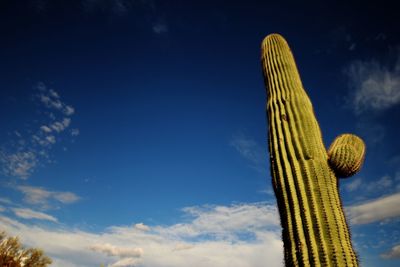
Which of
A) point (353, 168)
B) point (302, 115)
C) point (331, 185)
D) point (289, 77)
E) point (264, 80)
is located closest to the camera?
point (331, 185)

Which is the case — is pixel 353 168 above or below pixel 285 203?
above

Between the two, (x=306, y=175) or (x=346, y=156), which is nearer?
(x=306, y=175)

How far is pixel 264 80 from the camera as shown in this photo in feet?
20.2

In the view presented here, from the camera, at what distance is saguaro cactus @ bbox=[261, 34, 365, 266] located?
3.69m

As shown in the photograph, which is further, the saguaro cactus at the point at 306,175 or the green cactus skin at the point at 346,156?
the green cactus skin at the point at 346,156

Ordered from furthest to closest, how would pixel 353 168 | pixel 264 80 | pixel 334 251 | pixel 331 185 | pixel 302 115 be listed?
pixel 264 80
pixel 302 115
pixel 353 168
pixel 331 185
pixel 334 251

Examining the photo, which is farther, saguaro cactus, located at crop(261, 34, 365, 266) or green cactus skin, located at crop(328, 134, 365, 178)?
green cactus skin, located at crop(328, 134, 365, 178)

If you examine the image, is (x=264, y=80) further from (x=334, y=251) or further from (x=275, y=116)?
(x=334, y=251)

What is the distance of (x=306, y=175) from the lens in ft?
13.9

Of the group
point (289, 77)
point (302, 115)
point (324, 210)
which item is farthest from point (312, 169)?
point (289, 77)

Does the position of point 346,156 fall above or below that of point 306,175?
above

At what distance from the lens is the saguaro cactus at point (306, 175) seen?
12.1ft

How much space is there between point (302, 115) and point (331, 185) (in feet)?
4.40

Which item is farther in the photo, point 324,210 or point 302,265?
point 324,210
